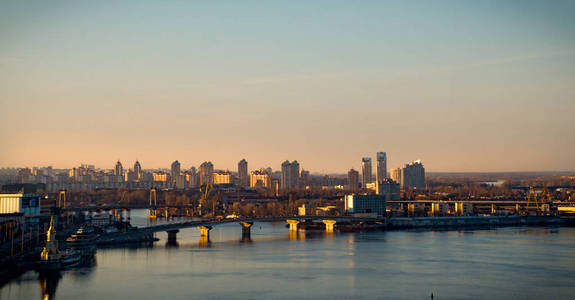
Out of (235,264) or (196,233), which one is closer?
(235,264)

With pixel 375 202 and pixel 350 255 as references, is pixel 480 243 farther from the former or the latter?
pixel 375 202

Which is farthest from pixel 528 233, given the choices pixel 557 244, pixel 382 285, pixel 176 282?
pixel 176 282

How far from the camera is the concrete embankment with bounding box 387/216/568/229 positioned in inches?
1222

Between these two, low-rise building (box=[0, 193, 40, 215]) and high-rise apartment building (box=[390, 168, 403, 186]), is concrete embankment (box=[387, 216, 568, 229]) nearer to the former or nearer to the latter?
low-rise building (box=[0, 193, 40, 215])

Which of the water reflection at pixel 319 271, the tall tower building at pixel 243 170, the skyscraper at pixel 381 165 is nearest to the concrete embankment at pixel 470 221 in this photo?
the water reflection at pixel 319 271

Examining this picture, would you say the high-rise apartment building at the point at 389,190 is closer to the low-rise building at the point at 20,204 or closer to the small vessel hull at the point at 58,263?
the low-rise building at the point at 20,204

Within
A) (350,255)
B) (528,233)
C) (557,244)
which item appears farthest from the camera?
(528,233)

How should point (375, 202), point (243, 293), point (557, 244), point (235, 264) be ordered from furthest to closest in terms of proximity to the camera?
point (375, 202) → point (557, 244) → point (235, 264) → point (243, 293)

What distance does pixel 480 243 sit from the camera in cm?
2198

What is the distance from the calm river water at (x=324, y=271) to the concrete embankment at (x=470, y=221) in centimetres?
773

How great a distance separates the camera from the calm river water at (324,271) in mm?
13055

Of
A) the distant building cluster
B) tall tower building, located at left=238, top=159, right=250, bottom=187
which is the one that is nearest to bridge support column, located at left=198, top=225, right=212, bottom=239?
the distant building cluster

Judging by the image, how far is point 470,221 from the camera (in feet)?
106

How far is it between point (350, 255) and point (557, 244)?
677 centimetres
